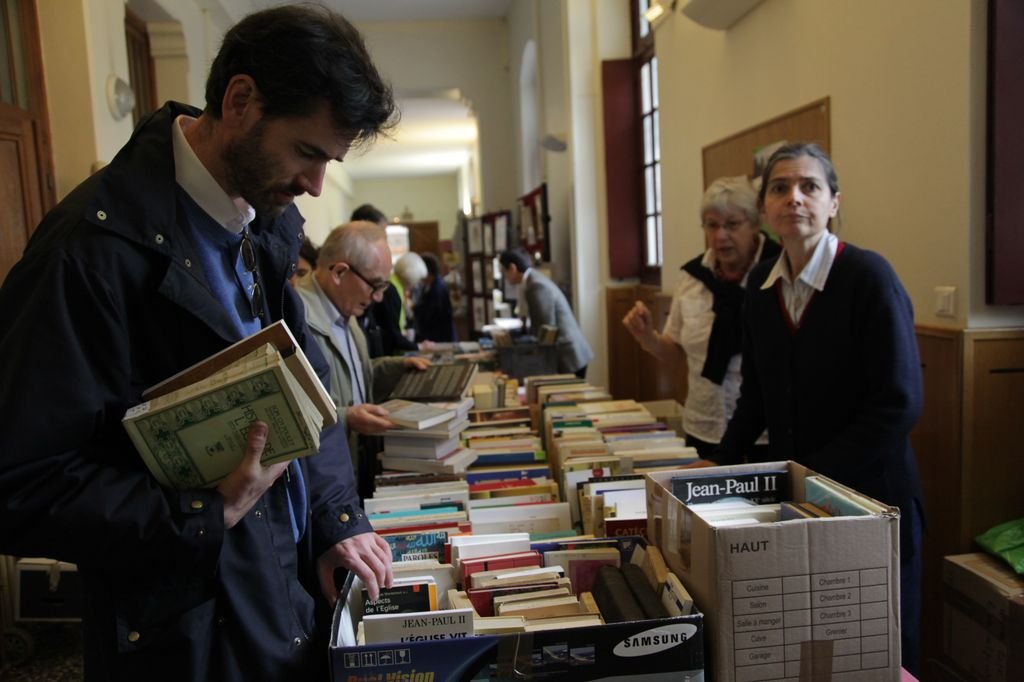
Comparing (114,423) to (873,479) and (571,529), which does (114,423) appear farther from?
(873,479)

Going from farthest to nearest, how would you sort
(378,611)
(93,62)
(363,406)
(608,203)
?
(608,203), (93,62), (363,406), (378,611)

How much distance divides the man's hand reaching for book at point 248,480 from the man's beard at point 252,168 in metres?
0.37

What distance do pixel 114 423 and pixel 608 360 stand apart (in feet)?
19.9

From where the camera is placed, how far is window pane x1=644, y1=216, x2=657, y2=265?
262 inches

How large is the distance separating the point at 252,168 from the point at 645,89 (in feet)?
19.6

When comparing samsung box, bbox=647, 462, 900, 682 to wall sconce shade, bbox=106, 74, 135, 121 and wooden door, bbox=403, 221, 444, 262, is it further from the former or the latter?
wooden door, bbox=403, 221, 444, 262

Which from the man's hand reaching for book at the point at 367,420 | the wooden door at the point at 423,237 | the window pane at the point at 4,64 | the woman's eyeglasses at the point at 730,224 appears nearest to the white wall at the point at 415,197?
the wooden door at the point at 423,237

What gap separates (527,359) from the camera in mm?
4598

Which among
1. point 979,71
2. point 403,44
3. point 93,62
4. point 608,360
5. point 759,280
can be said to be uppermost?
point 403,44

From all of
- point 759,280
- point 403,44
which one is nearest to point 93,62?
point 759,280

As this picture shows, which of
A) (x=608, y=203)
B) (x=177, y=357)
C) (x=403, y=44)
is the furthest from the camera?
(x=403, y=44)

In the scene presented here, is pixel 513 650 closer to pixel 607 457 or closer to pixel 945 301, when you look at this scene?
pixel 607 457

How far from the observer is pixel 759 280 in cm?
216

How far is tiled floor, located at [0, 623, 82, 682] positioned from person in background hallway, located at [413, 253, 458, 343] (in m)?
4.66
